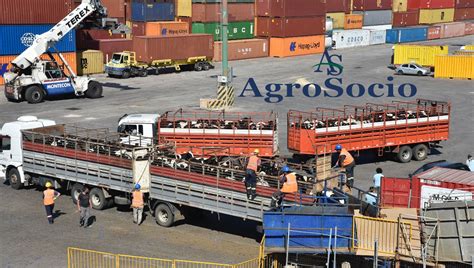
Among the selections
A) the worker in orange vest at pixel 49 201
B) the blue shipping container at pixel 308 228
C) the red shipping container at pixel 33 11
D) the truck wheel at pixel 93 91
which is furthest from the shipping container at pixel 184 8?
the blue shipping container at pixel 308 228

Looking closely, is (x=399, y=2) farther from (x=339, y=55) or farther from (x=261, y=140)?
(x=261, y=140)

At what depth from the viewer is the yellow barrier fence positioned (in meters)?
15.6

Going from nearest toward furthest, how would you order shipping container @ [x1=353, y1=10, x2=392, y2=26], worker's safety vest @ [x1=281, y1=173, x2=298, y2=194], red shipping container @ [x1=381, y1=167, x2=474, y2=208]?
worker's safety vest @ [x1=281, y1=173, x2=298, y2=194] → red shipping container @ [x1=381, y1=167, x2=474, y2=208] → shipping container @ [x1=353, y1=10, x2=392, y2=26]

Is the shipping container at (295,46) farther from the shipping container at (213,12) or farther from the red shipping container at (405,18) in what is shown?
the red shipping container at (405,18)

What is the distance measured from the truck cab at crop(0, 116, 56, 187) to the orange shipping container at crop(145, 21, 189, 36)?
128 feet

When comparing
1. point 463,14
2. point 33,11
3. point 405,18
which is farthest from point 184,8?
point 463,14

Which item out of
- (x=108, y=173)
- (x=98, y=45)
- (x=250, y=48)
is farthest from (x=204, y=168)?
(x=250, y=48)

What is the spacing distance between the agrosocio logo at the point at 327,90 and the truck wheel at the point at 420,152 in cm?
1599

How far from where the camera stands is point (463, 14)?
368 feet

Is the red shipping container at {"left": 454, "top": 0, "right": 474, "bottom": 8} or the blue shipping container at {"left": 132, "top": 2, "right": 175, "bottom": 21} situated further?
the red shipping container at {"left": 454, "top": 0, "right": 474, "bottom": 8}

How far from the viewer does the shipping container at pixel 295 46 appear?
70.0 m

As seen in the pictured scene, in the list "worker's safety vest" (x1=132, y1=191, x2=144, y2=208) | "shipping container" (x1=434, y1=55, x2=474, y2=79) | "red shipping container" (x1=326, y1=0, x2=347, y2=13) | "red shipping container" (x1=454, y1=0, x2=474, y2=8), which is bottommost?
"worker's safety vest" (x1=132, y1=191, x2=144, y2=208)

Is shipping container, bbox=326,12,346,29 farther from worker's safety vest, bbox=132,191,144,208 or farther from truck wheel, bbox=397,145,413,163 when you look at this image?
worker's safety vest, bbox=132,191,144,208

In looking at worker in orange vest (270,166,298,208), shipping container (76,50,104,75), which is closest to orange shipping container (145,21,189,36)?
shipping container (76,50,104,75)
